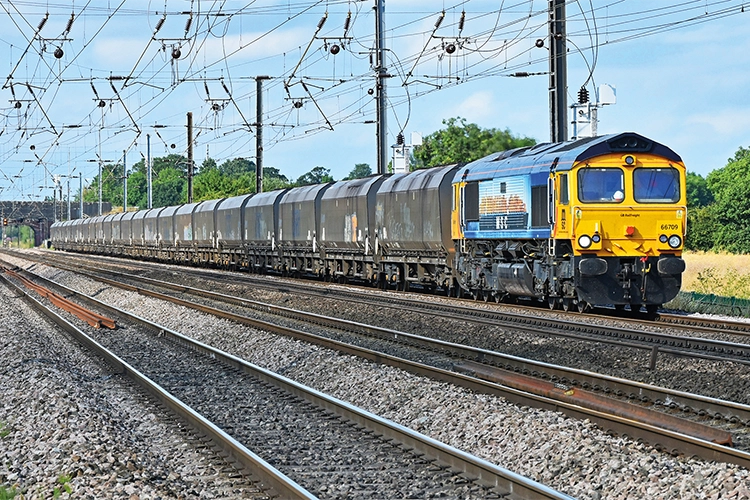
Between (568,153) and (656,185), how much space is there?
5.94ft

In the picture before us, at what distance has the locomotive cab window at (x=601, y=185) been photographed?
1861cm

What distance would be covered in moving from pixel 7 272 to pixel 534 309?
36376 millimetres

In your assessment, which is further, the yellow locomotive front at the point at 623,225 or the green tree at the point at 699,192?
the green tree at the point at 699,192

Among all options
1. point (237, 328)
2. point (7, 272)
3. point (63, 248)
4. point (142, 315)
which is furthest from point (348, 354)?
point (63, 248)

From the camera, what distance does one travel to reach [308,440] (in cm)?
935

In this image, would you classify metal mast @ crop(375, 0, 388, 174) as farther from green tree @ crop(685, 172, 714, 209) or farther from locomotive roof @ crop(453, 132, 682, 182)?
green tree @ crop(685, 172, 714, 209)

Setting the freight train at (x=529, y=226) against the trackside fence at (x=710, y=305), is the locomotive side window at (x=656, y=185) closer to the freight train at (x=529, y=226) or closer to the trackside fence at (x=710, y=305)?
the freight train at (x=529, y=226)

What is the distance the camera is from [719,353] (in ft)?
44.5

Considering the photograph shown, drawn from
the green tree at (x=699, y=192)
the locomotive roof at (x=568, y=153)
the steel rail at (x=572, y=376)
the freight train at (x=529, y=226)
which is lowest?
the steel rail at (x=572, y=376)

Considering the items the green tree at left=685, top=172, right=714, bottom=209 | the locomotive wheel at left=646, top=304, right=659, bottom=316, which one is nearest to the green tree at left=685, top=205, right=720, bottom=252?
the locomotive wheel at left=646, top=304, right=659, bottom=316

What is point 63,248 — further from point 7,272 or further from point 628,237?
point 628,237

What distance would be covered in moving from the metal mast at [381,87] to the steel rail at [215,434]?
17.0m

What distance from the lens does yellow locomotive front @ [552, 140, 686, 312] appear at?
18516mm

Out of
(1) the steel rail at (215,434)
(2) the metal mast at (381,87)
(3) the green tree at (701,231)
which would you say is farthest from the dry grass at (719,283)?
(3) the green tree at (701,231)
